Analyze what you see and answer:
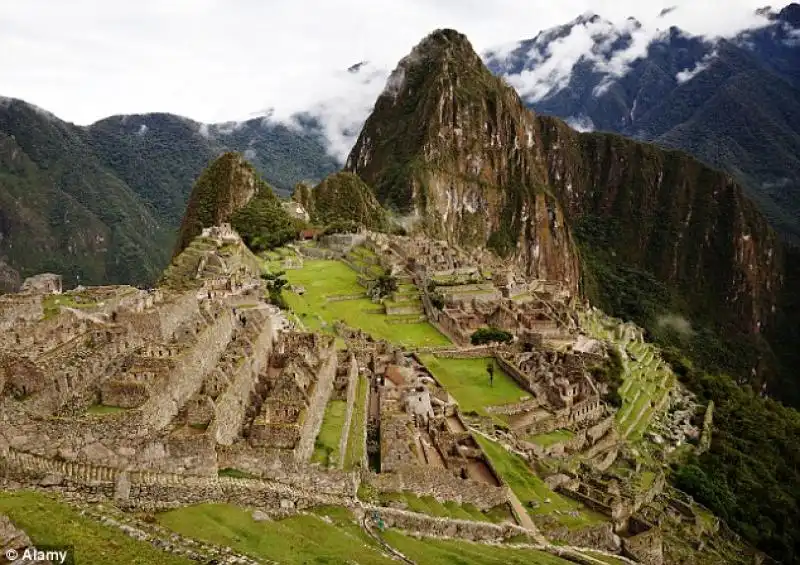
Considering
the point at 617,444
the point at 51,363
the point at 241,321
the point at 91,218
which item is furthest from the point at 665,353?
the point at 91,218

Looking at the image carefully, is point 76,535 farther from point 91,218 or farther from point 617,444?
point 91,218

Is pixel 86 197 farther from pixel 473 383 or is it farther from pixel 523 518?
pixel 523 518

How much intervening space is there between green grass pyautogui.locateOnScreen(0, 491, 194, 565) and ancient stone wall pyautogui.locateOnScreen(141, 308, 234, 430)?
356 cm

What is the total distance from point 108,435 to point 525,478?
1961 centimetres

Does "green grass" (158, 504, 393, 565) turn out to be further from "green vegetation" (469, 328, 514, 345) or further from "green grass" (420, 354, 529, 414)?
"green vegetation" (469, 328, 514, 345)

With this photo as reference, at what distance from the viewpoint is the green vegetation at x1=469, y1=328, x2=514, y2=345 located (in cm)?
5497

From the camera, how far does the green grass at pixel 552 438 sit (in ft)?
123

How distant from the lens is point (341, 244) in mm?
95438

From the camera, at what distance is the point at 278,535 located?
15.4 metres

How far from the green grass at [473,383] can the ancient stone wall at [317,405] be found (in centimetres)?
1137

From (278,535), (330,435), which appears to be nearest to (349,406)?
(330,435)

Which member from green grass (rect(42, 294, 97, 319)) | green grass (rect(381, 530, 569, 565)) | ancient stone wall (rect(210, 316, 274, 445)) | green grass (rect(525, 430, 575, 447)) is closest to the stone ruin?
green grass (rect(42, 294, 97, 319))

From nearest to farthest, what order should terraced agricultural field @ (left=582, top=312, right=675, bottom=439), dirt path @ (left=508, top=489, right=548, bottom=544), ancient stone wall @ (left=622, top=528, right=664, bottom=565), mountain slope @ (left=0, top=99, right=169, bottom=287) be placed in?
1. dirt path @ (left=508, top=489, right=548, bottom=544)
2. ancient stone wall @ (left=622, top=528, right=664, bottom=565)
3. terraced agricultural field @ (left=582, top=312, right=675, bottom=439)
4. mountain slope @ (left=0, top=99, right=169, bottom=287)

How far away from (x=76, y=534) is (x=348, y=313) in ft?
154
